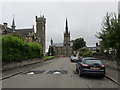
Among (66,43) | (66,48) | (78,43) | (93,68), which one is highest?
(66,43)

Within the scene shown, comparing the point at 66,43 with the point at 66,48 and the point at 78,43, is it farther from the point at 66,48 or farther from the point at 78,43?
the point at 78,43

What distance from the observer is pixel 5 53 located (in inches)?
647

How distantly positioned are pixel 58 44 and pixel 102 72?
147445 millimetres

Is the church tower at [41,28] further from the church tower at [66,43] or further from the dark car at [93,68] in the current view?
the dark car at [93,68]

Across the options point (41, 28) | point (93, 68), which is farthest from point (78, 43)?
point (93, 68)

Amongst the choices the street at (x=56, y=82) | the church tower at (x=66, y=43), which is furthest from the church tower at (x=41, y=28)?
the street at (x=56, y=82)

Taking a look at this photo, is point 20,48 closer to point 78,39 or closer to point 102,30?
point 102,30

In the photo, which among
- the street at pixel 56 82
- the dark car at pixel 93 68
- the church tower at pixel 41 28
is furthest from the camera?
the church tower at pixel 41 28

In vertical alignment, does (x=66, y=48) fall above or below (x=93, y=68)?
below

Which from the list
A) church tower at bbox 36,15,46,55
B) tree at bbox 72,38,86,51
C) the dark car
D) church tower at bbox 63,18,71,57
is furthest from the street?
church tower at bbox 63,18,71,57

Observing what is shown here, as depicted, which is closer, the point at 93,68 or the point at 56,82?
the point at 56,82

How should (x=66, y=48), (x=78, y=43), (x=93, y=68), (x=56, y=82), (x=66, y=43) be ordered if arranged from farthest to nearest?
(x=66, y=48)
(x=66, y=43)
(x=78, y=43)
(x=93, y=68)
(x=56, y=82)

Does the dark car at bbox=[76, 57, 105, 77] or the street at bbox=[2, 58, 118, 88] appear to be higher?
the dark car at bbox=[76, 57, 105, 77]

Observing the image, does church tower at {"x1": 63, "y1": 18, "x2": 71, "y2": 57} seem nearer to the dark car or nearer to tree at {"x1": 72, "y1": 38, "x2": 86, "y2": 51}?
tree at {"x1": 72, "y1": 38, "x2": 86, "y2": 51}
